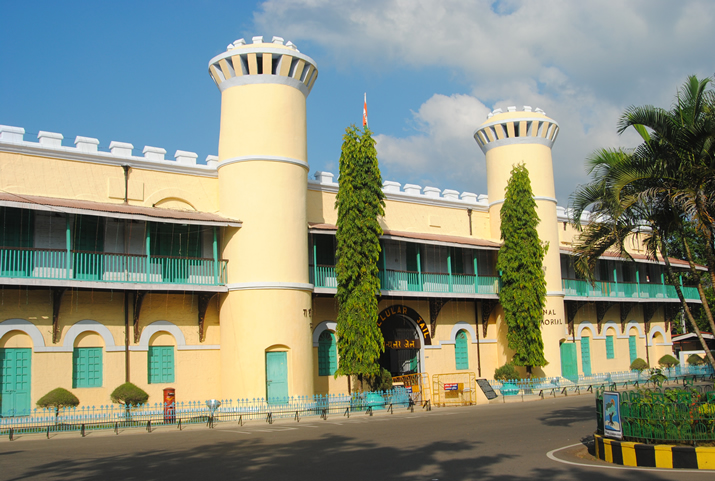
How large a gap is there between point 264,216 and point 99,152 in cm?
528

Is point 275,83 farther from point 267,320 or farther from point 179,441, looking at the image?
point 179,441

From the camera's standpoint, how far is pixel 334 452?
11742 mm

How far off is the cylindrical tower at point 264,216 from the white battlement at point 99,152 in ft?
3.30

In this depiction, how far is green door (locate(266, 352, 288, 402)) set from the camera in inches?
800

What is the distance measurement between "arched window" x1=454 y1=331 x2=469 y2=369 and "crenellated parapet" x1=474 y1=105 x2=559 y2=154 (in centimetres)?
854

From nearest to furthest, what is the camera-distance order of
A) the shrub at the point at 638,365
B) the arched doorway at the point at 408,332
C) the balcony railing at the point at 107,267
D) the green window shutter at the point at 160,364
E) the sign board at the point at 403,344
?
1. the balcony railing at the point at 107,267
2. the green window shutter at the point at 160,364
3. the sign board at the point at 403,344
4. the arched doorway at the point at 408,332
5. the shrub at the point at 638,365

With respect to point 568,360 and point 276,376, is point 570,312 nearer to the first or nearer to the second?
point 568,360

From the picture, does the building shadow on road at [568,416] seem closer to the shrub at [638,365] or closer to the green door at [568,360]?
the green door at [568,360]

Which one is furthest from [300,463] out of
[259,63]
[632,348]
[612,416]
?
[632,348]

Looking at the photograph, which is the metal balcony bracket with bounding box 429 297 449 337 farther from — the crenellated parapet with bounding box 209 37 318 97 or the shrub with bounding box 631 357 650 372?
the shrub with bounding box 631 357 650 372

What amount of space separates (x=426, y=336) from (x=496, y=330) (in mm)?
4092

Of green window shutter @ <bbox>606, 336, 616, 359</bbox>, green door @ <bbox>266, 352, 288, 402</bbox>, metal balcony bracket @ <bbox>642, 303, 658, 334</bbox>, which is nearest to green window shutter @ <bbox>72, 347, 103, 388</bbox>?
green door @ <bbox>266, 352, 288, 402</bbox>

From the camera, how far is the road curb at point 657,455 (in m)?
9.52

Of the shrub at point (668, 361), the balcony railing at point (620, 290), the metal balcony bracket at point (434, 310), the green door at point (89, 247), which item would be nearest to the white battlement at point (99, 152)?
the green door at point (89, 247)
